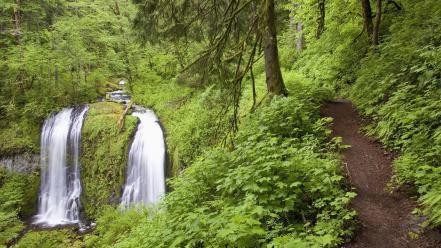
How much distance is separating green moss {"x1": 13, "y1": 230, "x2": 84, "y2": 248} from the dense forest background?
2.5 inches

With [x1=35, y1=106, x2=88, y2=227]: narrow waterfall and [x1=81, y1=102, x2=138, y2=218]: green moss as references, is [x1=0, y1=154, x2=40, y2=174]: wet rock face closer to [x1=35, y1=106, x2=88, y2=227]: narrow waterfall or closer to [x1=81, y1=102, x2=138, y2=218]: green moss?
[x1=35, y1=106, x2=88, y2=227]: narrow waterfall

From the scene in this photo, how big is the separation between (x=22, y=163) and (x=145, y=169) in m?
6.35

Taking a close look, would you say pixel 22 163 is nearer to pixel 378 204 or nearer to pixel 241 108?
pixel 241 108

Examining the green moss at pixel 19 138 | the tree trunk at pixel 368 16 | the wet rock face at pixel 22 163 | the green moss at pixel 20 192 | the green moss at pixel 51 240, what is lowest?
the green moss at pixel 51 240

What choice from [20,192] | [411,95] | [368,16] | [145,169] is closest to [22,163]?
[20,192]

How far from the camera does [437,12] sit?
6.95m

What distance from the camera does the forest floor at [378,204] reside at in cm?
331

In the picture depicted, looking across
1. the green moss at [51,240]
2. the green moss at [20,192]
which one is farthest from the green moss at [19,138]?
the green moss at [51,240]

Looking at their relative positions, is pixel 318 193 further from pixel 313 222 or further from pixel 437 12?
pixel 437 12

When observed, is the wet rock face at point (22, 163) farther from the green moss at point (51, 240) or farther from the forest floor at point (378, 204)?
the forest floor at point (378, 204)

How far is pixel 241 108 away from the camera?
1037 centimetres

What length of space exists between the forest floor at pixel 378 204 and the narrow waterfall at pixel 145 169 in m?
9.58

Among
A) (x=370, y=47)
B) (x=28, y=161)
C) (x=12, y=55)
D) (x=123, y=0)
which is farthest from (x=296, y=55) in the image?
(x=123, y=0)

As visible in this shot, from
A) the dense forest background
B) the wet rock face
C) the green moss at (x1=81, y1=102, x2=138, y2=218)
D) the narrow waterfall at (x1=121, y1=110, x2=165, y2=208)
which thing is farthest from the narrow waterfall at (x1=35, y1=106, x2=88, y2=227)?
the narrow waterfall at (x1=121, y1=110, x2=165, y2=208)
